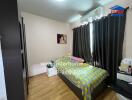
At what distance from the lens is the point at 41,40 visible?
3322 millimetres

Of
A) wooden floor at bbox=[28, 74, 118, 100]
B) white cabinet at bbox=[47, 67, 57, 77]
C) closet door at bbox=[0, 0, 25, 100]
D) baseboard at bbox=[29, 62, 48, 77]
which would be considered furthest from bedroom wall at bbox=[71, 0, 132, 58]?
baseboard at bbox=[29, 62, 48, 77]

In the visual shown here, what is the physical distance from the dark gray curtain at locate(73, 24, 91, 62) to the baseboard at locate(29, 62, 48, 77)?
1.65 metres

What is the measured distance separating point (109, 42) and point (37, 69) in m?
2.97

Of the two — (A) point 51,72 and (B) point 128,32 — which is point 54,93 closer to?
(A) point 51,72

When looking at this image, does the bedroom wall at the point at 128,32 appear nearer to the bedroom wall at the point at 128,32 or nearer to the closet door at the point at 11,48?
the bedroom wall at the point at 128,32

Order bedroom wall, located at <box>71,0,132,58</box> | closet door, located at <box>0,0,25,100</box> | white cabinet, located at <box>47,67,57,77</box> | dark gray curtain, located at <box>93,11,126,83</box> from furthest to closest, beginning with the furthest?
white cabinet, located at <box>47,67,57,77</box>
dark gray curtain, located at <box>93,11,126,83</box>
bedroom wall, located at <box>71,0,132,58</box>
closet door, located at <box>0,0,25,100</box>

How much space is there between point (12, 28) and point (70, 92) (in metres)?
2.03

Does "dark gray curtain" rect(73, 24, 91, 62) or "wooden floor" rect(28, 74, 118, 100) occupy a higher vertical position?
"dark gray curtain" rect(73, 24, 91, 62)

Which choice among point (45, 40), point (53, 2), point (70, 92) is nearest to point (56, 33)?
point (45, 40)

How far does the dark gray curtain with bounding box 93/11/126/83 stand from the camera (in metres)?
1.99

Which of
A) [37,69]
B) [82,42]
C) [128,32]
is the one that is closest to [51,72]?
[37,69]

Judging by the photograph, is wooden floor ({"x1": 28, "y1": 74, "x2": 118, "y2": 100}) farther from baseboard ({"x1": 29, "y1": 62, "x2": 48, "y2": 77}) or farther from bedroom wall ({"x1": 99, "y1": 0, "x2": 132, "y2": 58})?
bedroom wall ({"x1": 99, "y1": 0, "x2": 132, "y2": 58})

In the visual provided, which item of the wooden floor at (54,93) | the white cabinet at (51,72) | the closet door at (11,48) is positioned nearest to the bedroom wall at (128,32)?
the wooden floor at (54,93)

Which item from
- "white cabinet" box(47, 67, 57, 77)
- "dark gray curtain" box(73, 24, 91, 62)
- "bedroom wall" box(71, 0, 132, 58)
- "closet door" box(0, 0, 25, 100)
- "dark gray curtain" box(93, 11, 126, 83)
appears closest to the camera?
"closet door" box(0, 0, 25, 100)
